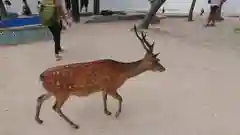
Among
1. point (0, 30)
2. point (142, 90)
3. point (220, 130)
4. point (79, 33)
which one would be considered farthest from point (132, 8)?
point (220, 130)

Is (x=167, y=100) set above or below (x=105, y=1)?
below

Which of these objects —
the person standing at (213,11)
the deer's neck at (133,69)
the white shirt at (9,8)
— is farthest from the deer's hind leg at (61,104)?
the white shirt at (9,8)

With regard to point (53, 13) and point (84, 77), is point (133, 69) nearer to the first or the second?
point (84, 77)

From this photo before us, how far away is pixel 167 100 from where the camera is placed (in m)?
3.53

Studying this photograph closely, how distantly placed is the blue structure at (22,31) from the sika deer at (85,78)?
3241mm

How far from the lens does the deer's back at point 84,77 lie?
2.84 metres

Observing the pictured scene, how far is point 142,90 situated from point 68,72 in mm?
1112

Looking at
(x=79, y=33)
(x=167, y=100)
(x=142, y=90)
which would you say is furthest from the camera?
(x=79, y=33)

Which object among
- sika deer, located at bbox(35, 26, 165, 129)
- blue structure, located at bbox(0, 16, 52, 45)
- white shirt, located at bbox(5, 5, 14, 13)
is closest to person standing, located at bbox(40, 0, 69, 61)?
blue structure, located at bbox(0, 16, 52, 45)

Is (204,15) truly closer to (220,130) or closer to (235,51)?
(235,51)

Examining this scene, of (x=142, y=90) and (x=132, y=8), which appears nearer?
(x=142, y=90)

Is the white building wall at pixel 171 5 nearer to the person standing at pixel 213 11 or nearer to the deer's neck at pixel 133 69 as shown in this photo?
the person standing at pixel 213 11

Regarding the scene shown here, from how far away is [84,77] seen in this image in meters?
2.87

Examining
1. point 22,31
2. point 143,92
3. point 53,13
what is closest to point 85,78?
point 143,92
